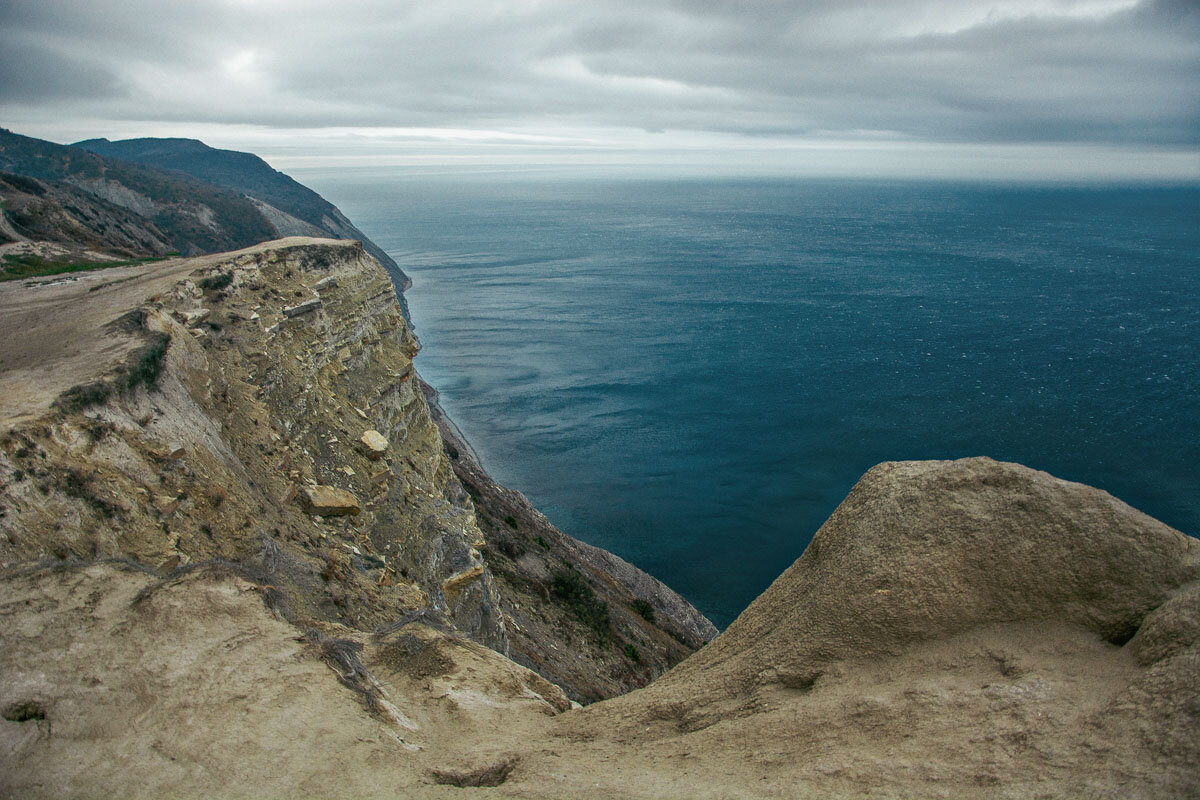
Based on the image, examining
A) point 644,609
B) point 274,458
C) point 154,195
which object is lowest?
point 644,609

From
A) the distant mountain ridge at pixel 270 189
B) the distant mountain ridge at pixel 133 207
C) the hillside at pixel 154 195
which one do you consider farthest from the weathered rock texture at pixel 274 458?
the distant mountain ridge at pixel 270 189

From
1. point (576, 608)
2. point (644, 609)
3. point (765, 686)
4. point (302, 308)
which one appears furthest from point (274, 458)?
point (644, 609)

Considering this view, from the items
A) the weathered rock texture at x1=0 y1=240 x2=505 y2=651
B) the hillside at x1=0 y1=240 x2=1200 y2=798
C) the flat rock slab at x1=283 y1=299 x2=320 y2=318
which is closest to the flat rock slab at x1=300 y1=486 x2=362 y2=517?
the weathered rock texture at x1=0 y1=240 x2=505 y2=651

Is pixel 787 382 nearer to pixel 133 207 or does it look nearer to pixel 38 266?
pixel 38 266

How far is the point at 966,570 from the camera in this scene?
34.2ft

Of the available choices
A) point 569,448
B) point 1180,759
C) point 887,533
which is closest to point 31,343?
point 887,533

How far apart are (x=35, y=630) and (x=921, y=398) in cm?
6878

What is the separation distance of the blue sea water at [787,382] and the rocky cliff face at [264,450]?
1835 cm

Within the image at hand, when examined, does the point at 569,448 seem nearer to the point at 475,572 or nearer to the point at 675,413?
the point at 675,413

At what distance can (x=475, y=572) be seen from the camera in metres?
23.3

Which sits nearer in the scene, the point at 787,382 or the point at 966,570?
the point at 966,570

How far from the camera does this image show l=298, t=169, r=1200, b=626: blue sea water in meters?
50.9

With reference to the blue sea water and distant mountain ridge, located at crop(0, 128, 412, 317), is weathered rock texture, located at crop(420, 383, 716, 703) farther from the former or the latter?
distant mountain ridge, located at crop(0, 128, 412, 317)

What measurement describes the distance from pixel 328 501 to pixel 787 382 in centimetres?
6062
